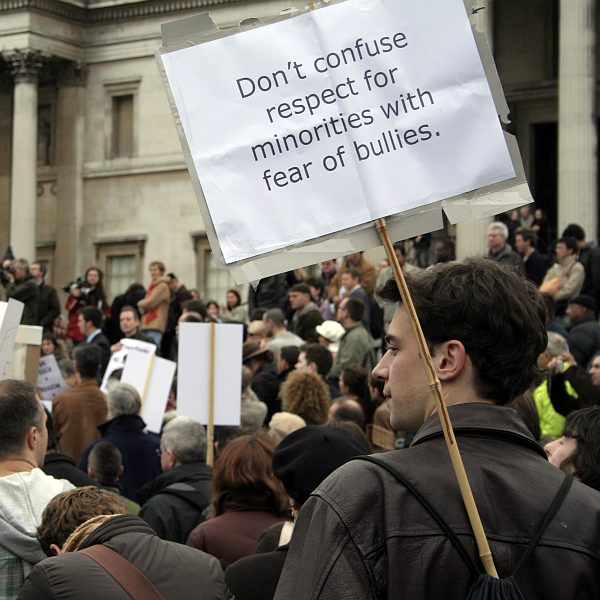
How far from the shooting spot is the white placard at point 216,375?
979cm

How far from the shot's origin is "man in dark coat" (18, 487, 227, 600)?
13.8ft

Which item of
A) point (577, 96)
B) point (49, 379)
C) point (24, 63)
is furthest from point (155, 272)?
point (24, 63)

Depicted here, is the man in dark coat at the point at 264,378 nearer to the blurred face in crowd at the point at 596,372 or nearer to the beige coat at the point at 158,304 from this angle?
the blurred face in crowd at the point at 596,372

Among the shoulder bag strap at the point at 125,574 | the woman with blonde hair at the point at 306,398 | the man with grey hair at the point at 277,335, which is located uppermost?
the man with grey hair at the point at 277,335

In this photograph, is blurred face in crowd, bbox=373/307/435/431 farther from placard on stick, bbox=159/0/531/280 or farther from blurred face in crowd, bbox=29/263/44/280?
blurred face in crowd, bbox=29/263/44/280

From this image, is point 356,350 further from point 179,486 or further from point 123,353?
point 179,486

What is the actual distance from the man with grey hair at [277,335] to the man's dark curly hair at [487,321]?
1188 cm

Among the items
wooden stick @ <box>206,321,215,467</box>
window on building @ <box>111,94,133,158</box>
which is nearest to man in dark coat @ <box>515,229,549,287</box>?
wooden stick @ <box>206,321,215,467</box>

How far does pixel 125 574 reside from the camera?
4328mm

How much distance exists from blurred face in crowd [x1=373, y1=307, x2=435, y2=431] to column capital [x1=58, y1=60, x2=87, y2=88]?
1551 inches

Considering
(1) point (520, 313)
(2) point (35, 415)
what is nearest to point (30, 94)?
(2) point (35, 415)

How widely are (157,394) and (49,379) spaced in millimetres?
2102

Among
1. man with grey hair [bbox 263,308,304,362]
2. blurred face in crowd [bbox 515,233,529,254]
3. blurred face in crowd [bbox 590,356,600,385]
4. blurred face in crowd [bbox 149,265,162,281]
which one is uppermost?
blurred face in crowd [bbox 149,265,162,281]

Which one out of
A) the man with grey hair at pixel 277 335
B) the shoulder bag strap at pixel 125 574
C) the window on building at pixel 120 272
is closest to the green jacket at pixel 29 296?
the man with grey hair at pixel 277 335
